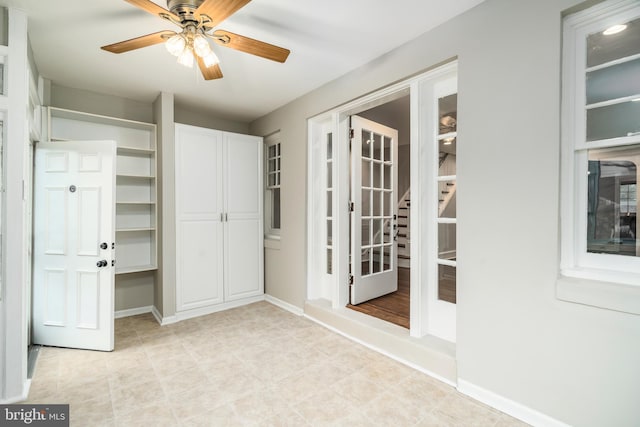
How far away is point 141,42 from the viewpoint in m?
1.92

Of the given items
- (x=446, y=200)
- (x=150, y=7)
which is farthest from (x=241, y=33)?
(x=446, y=200)

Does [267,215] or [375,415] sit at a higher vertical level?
[267,215]

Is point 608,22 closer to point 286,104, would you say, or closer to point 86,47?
point 286,104

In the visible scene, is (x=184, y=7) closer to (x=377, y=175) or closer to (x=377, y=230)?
(x=377, y=175)

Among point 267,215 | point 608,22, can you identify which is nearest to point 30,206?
point 267,215

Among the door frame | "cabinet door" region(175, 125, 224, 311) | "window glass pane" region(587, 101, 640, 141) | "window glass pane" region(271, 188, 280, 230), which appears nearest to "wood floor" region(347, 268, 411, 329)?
the door frame

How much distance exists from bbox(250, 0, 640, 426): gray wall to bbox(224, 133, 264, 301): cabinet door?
2565 mm

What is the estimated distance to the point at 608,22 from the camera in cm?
161

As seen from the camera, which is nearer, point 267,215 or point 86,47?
point 86,47

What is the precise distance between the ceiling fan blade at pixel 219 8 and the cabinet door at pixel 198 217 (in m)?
2.11

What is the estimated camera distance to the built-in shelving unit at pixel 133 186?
3473mm

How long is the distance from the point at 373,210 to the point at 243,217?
69.1 inches

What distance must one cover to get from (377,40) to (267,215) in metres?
2.80

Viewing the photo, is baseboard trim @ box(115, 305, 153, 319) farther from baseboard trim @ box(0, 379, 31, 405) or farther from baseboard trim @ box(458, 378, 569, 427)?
baseboard trim @ box(458, 378, 569, 427)
